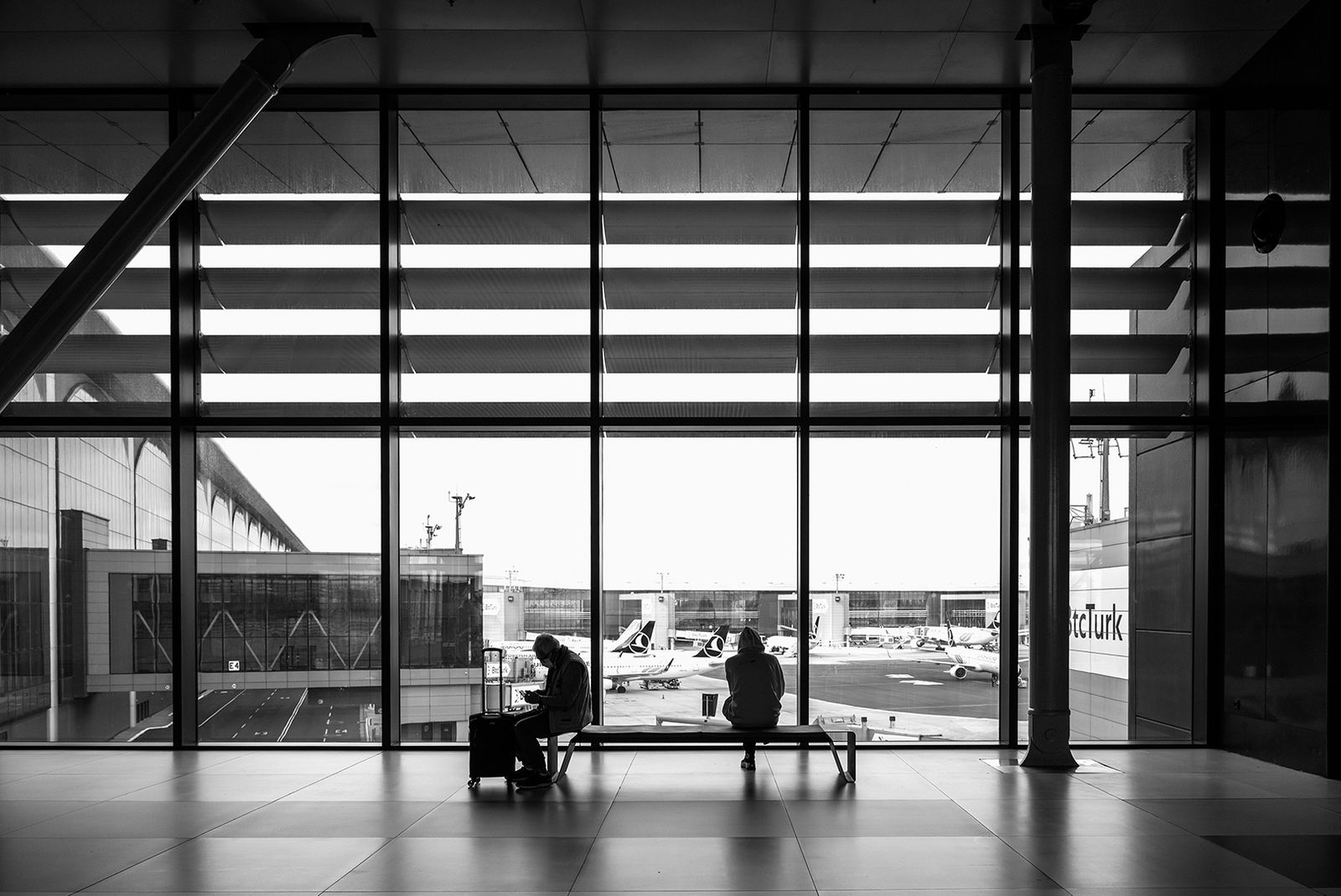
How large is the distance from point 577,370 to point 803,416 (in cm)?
226

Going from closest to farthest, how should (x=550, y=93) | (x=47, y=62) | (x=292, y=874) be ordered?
(x=292, y=874)
(x=47, y=62)
(x=550, y=93)

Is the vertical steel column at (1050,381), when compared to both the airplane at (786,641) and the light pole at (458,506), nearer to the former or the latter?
the airplane at (786,641)

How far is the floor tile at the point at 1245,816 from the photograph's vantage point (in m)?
6.54

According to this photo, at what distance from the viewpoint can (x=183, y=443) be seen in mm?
10258

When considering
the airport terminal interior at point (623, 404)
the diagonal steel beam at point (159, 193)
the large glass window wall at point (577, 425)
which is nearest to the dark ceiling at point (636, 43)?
the airport terminal interior at point (623, 404)

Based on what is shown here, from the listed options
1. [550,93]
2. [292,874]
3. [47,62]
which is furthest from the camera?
[550,93]

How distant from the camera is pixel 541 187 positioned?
10.7 meters

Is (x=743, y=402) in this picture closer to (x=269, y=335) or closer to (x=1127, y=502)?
(x=1127, y=502)

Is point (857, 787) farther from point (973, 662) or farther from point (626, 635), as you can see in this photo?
point (626, 635)

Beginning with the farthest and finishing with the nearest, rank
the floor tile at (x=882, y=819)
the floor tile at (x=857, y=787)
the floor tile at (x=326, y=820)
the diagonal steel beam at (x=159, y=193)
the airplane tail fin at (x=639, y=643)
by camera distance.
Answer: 1. the airplane tail fin at (x=639, y=643)
2. the diagonal steel beam at (x=159, y=193)
3. the floor tile at (x=857, y=787)
4. the floor tile at (x=326, y=820)
5. the floor tile at (x=882, y=819)

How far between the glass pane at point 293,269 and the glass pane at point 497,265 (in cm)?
43

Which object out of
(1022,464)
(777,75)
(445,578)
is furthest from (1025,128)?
(445,578)

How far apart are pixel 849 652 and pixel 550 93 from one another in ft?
20.2

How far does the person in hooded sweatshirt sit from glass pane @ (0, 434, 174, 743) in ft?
18.4
